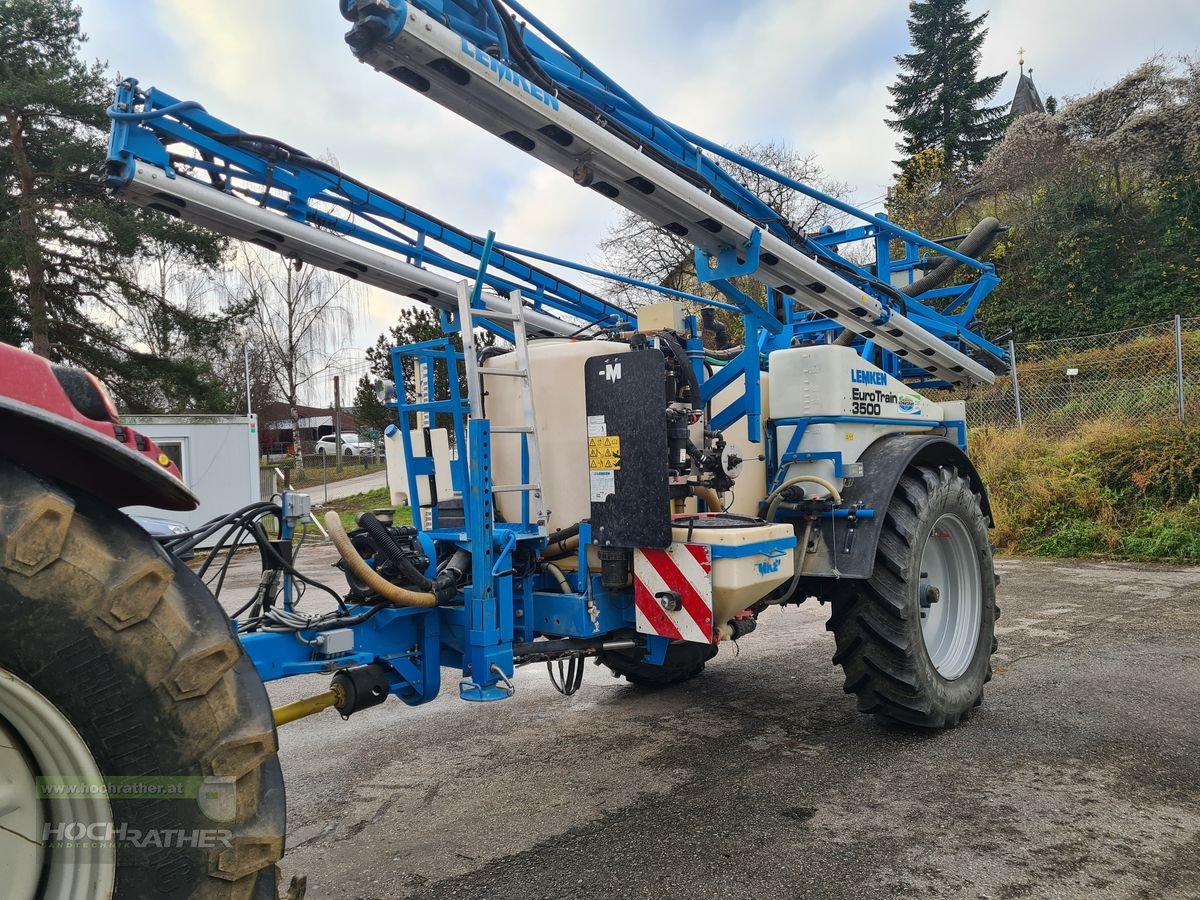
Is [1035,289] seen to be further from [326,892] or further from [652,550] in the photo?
[326,892]

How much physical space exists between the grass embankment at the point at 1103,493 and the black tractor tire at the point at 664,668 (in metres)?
6.71

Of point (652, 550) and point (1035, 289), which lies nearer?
point (652, 550)

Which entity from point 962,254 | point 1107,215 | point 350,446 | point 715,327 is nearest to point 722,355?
point 715,327

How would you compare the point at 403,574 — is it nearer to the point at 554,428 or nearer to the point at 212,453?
the point at 554,428

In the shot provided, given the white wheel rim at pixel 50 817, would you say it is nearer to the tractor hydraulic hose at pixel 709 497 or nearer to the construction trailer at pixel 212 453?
the tractor hydraulic hose at pixel 709 497

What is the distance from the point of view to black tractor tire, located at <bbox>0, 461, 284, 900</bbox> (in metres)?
1.60

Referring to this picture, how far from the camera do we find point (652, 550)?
3572mm

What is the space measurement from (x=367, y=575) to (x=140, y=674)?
1364mm

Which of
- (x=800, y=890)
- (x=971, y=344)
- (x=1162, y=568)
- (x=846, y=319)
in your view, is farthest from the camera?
(x=1162, y=568)

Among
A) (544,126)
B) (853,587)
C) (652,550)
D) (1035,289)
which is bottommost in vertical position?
(853,587)

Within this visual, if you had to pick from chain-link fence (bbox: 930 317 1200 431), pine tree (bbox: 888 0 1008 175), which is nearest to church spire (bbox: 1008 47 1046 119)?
pine tree (bbox: 888 0 1008 175)

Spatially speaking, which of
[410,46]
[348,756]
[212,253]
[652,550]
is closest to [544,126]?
[410,46]

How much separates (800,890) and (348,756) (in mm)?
2481

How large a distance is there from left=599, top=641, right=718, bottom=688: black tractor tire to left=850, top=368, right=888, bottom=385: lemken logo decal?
176 cm
